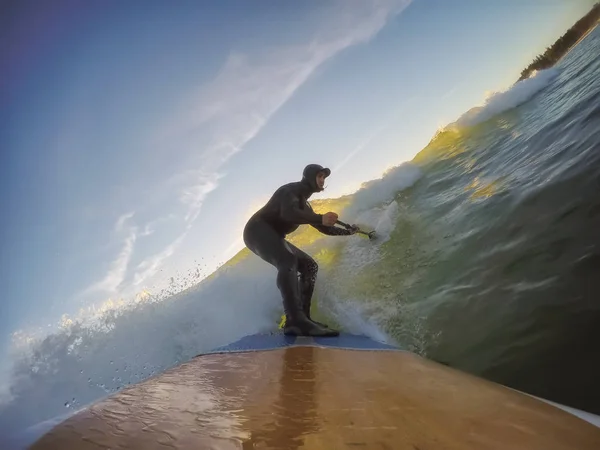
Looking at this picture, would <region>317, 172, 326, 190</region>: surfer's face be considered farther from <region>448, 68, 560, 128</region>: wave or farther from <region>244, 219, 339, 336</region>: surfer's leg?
<region>448, 68, 560, 128</region>: wave

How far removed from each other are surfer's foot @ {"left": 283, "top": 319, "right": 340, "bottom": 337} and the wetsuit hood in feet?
4.17

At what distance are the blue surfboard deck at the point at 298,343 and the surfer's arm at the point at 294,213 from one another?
3.48ft

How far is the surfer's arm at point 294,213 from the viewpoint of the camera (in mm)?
3736

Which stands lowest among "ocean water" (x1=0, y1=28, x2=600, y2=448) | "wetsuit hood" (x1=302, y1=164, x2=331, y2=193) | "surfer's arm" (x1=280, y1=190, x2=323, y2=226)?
"ocean water" (x1=0, y1=28, x2=600, y2=448)

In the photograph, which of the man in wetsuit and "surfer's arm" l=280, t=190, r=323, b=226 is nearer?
the man in wetsuit

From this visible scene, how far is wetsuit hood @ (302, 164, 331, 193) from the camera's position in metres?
3.87

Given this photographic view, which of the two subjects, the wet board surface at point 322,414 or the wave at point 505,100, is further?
the wave at point 505,100

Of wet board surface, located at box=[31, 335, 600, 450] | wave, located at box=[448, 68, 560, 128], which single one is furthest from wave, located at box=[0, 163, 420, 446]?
wave, located at box=[448, 68, 560, 128]

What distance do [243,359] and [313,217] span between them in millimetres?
1534

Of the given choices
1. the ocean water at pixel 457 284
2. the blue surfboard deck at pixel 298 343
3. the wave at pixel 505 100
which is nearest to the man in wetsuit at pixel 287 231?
the blue surfboard deck at pixel 298 343

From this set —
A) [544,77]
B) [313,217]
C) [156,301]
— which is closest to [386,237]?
[313,217]

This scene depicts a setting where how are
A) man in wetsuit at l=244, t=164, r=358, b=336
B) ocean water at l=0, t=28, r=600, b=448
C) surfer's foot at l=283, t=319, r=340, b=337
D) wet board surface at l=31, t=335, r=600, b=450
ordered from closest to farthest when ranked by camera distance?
wet board surface at l=31, t=335, r=600, b=450 → ocean water at l=0, t=28, r=600, b=448 → surfer's foot at l=283, t=319, r=340, b=337 → man in wetsuit at l=244, t=164, r=358, b=336

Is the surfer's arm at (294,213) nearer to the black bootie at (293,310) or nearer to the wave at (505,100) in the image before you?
the black bootie at (293,310)

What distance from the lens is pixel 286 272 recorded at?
3.63 m
